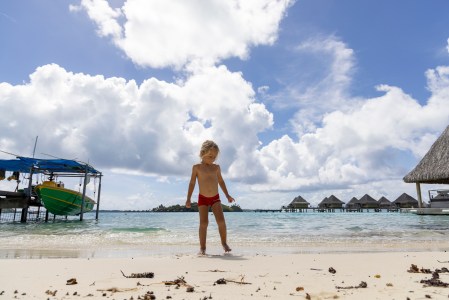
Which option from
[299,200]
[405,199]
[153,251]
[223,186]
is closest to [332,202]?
[299,200]

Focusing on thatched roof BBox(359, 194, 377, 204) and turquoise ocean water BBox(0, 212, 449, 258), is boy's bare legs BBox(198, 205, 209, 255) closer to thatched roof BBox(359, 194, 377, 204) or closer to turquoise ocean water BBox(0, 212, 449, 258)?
turquoise ocean water BBox(0, 212, 449, 258)

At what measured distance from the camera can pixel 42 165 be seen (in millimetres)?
22234

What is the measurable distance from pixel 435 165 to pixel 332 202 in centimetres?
5436

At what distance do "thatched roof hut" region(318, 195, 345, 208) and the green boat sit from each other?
211ft

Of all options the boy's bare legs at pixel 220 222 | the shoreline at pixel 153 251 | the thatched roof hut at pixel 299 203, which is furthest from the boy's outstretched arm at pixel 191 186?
the thatched roof hut at pixel 299 203

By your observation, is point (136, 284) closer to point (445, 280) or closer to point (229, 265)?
point (229, 265)

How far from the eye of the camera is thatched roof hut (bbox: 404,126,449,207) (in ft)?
75.7

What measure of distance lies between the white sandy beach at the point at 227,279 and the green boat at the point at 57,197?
837 inches

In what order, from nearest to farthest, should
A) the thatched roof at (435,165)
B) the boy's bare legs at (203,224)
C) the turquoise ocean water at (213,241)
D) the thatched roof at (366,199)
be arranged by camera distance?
1. the boy's bare legs at (203,224)
2. the turquoise ocean water at (213,241)
3. the thatched roof at (435,165)
4. the thatched roof at (366,199)

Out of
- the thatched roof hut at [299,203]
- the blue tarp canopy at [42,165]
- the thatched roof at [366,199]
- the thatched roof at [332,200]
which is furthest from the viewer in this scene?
the thatched roof hut at [299,203]

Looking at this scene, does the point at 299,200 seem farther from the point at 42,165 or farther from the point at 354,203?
the point at 42,165

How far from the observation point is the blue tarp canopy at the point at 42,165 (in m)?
21.2

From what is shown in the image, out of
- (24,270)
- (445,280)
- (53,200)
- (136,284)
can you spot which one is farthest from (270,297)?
(53,200)

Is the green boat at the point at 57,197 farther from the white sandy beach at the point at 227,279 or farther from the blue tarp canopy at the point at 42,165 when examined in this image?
the white sandy beach at the point at 227,279
